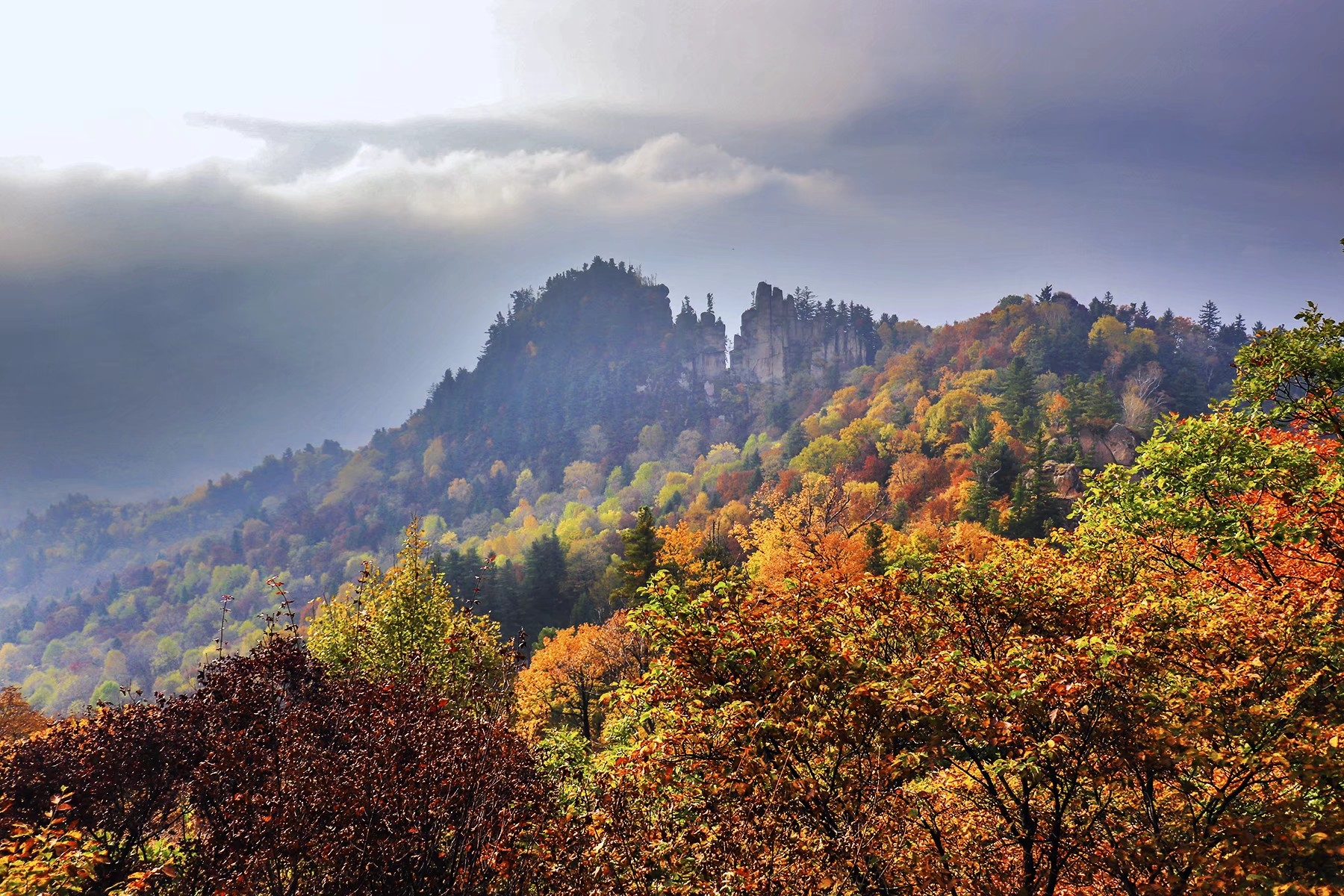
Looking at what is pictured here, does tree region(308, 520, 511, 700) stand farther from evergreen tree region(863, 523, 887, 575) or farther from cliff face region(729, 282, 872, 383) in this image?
cliff face region(729, 282, 872, 383)

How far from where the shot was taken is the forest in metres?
6.71

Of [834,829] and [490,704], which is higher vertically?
[834,829]

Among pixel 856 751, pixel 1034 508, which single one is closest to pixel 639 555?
pixel 1034 508

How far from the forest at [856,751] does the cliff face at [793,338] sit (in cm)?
16348

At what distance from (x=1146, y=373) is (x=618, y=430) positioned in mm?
124499

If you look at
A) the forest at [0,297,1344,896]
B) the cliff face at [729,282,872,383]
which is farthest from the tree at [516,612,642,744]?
the cliff face at [729,282,872,383]

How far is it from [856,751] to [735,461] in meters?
131

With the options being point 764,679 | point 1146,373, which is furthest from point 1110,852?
point 1146,373

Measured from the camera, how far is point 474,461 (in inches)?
7800

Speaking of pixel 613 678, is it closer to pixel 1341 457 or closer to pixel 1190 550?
pixel 1190 550

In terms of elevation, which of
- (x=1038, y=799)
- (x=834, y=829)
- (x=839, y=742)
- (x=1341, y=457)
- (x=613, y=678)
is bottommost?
(x=613, y=678)

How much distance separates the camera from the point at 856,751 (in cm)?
783

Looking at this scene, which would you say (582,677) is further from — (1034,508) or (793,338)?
(793,338)

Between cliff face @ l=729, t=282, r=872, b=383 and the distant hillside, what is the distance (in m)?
0.51
